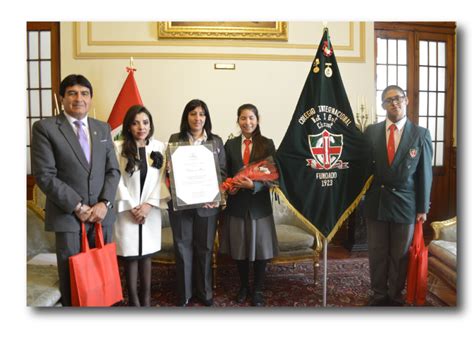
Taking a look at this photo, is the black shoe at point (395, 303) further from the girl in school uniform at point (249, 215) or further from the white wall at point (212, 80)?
the white wall at point (212, 80)

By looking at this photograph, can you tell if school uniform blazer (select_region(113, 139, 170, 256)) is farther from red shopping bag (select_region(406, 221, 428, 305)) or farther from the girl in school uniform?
red shopping bag (select_region(406, 221, 428, 305))

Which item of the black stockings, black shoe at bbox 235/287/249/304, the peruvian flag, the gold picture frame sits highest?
the gold picture frame

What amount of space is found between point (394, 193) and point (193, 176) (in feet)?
3.43

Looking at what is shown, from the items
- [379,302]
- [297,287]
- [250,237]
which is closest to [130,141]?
[250,237]

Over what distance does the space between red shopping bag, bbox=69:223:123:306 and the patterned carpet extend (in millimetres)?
136

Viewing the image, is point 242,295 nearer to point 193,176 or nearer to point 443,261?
point 193,176

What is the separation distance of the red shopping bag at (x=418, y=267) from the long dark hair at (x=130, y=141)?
1.51 meters

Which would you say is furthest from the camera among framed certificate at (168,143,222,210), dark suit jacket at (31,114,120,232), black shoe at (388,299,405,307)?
black shoe at (388,299,405,307)

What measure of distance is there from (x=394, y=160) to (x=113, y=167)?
4.73 ft

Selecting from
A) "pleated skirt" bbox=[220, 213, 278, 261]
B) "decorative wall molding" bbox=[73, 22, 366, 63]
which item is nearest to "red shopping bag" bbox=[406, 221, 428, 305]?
"pleated skirt" bbox=[220, 213, 278, 261]

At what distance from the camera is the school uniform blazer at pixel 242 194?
2.15 meters

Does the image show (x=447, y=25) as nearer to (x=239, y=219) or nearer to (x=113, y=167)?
(x=239, y=219)

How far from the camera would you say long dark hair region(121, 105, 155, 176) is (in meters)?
2.08
